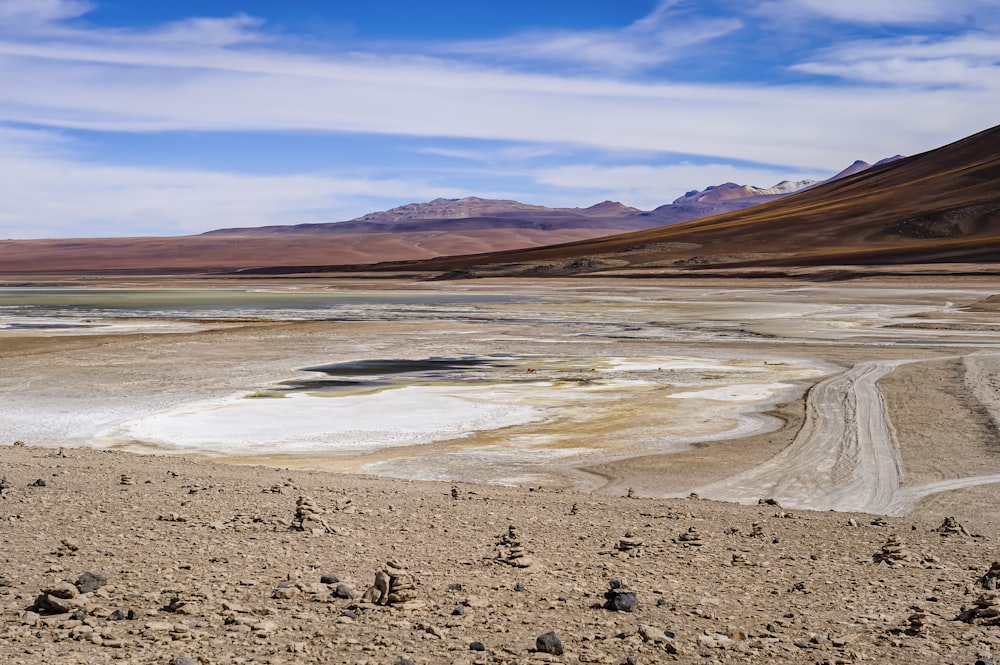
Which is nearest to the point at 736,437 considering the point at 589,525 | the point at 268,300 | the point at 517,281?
the point at 589,525

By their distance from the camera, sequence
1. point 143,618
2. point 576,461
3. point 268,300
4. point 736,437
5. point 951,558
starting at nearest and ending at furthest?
point 143,618, point 951,558, point 576,461, point 736,437, point 268,300

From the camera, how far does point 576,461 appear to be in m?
13.7

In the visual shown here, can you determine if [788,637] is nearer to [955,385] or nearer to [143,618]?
[143,618]

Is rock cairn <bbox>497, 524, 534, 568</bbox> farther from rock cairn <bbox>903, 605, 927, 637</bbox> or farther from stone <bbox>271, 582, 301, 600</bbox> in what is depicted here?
rock cairn <bbox>903, 605, 927, 637</bbox>

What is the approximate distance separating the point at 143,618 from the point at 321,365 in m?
20.5

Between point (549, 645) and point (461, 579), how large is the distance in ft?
5.05

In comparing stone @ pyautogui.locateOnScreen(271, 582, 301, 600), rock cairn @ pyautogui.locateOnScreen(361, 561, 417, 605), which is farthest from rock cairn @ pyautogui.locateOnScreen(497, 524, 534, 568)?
stone @ pyautogui.locateOnScreen(271, 582, 301, 600)

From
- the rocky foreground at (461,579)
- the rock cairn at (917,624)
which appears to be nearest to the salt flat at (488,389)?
the rocky foreground at (461,579)

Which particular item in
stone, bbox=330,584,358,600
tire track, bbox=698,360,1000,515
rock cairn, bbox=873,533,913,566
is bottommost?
tire track, bbox=698,360,1000,515

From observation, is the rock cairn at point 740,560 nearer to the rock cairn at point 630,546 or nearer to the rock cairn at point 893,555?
the rock cairn at point 630,546

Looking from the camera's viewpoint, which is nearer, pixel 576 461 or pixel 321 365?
pixel 576 461

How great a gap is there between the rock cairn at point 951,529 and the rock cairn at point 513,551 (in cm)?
386

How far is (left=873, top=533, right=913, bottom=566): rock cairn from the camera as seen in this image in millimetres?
7500

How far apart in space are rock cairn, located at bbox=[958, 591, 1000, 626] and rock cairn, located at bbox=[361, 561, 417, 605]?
3.46 metres
